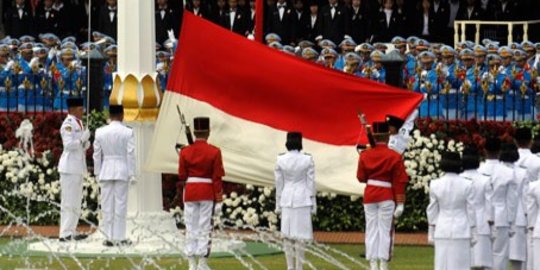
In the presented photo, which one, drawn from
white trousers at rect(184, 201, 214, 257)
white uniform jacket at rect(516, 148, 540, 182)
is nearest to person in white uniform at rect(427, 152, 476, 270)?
white uniform jacket at rect(516, 148, 540, 182)

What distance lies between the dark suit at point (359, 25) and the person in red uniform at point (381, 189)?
1173 centimetres

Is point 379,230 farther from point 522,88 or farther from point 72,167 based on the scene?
point 522,88

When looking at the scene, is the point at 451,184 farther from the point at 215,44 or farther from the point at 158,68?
the point at 158,68

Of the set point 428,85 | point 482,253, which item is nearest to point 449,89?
point 428,85

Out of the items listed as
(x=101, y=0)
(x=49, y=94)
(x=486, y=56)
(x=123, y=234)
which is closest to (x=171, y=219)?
(x=123, y=234)

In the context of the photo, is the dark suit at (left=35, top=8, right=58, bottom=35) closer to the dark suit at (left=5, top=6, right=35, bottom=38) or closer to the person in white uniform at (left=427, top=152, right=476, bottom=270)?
the dark suit at (left=5, top=6, right=35, bottom=38)

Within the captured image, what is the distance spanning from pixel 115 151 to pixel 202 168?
199cm

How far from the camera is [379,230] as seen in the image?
2545cm

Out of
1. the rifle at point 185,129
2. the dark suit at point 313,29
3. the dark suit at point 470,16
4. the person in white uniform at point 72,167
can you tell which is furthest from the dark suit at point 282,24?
the rifle at point 185,129

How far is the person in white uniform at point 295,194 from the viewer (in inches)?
1014

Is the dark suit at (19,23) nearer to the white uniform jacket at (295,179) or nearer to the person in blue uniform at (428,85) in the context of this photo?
the person in blue uniform at (428,85)

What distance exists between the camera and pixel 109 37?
35.4 meters

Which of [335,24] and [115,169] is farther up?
[335,24]

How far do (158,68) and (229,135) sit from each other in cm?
503
